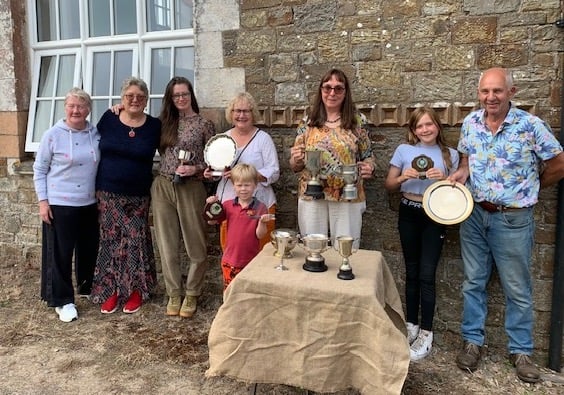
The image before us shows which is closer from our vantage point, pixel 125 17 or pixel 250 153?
pixel 250 153

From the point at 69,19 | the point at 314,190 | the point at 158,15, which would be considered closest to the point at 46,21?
the point at 69,19

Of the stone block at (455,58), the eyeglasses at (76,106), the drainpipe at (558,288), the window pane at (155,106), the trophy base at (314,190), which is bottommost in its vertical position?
the drainpipe at (558,288)

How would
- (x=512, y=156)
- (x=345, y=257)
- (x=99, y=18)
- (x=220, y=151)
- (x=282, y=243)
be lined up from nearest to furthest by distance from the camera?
(x=345, y=257)
(x=282, y=243)
(x=512, y=156)
(x=220, y=151)
(x=99, y=18)

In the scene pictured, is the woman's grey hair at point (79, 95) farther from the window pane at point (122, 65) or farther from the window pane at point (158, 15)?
the window pane at point (158, 15)

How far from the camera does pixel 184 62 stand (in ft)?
15.4

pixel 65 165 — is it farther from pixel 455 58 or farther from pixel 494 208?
pixel 494 208

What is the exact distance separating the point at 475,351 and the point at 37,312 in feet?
11.7

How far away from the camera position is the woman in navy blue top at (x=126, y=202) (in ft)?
12.9

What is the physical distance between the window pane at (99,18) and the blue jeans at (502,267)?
13.1 ft

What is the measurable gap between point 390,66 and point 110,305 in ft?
9.98

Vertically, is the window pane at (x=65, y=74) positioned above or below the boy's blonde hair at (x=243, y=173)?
above

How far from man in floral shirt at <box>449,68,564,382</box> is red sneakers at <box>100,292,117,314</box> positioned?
9.25 ft

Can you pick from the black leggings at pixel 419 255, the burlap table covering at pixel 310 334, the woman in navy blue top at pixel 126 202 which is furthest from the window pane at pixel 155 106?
the burlap table covering at pixel 310 334

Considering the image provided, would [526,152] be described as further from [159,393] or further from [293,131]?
[159,393]
